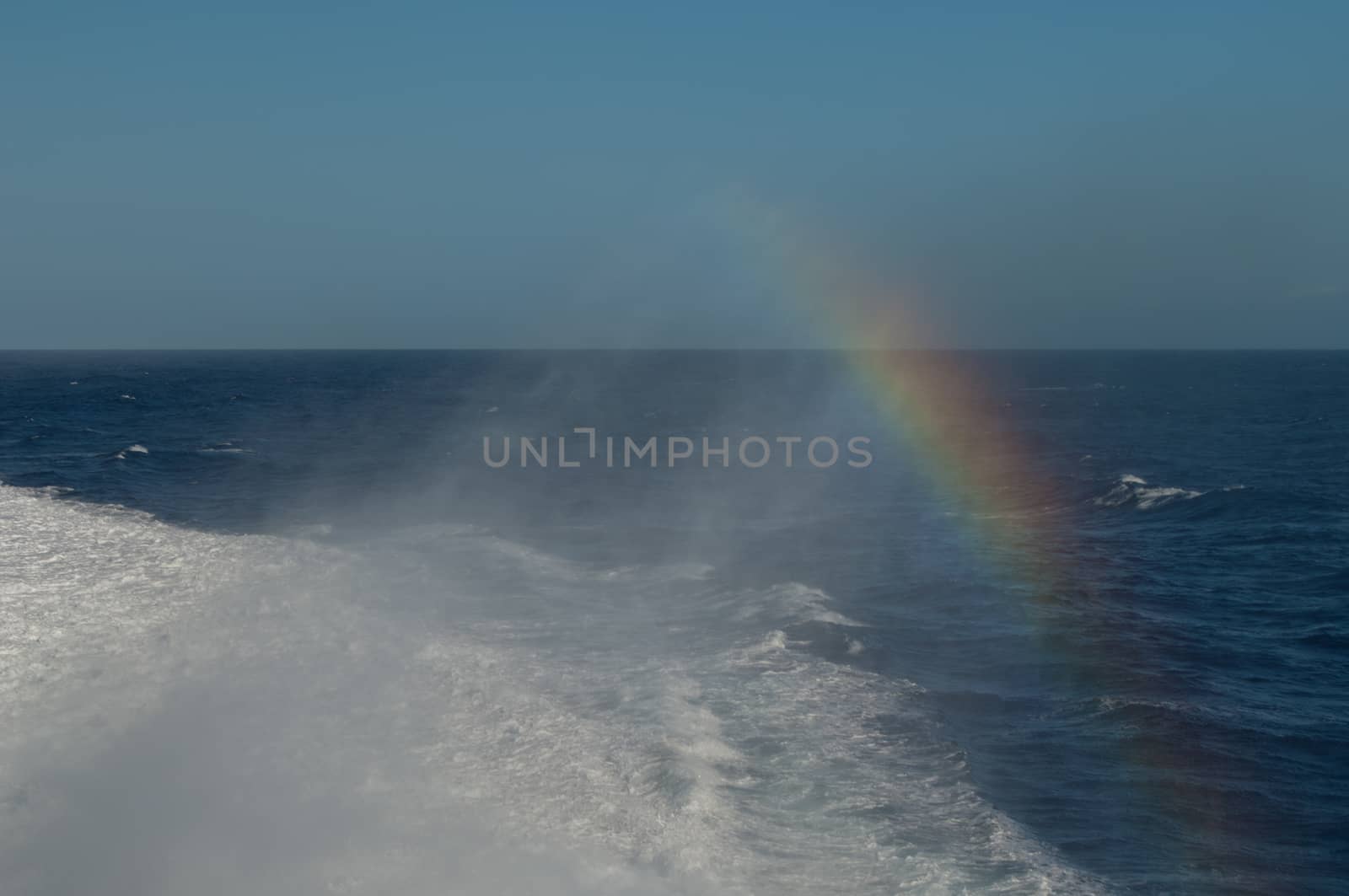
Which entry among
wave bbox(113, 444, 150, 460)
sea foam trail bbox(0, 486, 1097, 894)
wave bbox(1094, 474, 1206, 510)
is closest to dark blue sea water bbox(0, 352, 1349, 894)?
sea foam trail bbox(0, 486, 1097, 894)

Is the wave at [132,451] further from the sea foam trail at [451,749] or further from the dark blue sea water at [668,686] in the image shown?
the sea foam trail at [451,749]

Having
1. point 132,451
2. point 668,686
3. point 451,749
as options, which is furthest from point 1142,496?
point 132,451

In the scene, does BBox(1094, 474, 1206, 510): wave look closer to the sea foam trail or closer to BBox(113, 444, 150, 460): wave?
the sea foam trail

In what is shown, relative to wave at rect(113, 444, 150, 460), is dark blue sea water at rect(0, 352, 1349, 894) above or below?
below

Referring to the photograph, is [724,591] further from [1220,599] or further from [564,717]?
[1220,599]

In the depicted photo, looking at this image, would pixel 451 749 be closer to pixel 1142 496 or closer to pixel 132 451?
pixel 1142 496

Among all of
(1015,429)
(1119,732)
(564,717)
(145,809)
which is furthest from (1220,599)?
(1015,429)
